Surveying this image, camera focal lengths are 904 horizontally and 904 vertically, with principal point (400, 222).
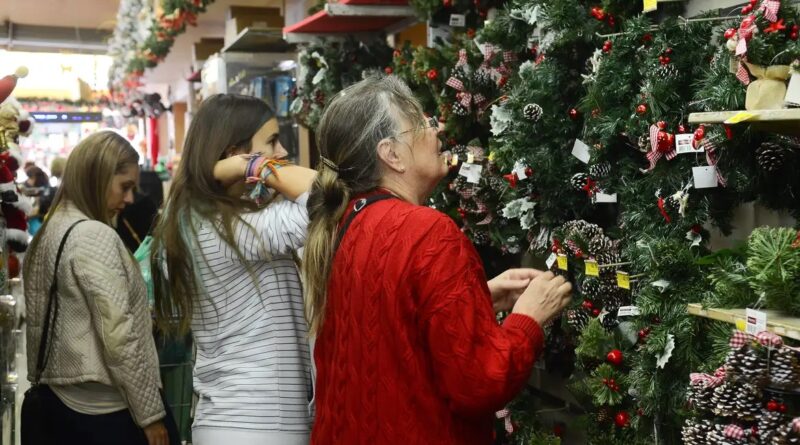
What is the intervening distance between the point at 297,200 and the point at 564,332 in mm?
1200

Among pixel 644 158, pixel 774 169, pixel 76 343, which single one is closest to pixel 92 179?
pixel 76 343

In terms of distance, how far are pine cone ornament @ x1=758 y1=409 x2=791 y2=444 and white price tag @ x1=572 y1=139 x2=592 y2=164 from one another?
1.12 meters

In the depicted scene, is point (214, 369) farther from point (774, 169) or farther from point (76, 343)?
point (774, 169)

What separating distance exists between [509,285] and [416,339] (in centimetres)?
39

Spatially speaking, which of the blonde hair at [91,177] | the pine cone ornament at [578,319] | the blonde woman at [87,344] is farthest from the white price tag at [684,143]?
the blonde hair at [91,177]

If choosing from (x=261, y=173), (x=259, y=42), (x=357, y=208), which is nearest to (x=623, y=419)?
(x=357, y=208)

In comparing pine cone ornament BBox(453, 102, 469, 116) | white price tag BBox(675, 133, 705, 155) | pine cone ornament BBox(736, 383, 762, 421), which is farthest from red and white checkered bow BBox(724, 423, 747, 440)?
pine cone ornament BBox(453, 102, 469, 116)

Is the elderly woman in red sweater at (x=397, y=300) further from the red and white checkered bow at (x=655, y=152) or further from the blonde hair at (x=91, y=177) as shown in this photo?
the blonde hair at (x=91, y=177)

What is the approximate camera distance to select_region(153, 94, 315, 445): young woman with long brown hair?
2125mm

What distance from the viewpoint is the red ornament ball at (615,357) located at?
2.38m

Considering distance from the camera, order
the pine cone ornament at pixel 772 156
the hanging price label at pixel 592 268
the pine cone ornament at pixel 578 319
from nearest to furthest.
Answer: the pine cone ornament at pixel 772 156 → the hanging price label at pixel 592 268 → the pine cone ornament at pixel 578 319

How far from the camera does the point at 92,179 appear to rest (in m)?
2.99

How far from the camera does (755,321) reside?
5.58 ft

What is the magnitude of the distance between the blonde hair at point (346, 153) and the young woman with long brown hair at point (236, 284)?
23cm
